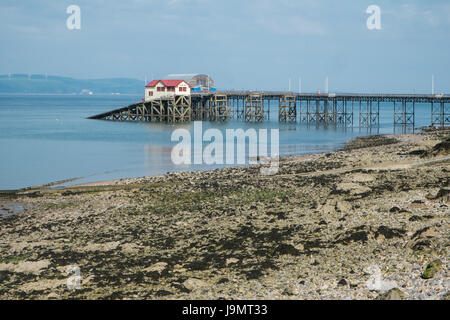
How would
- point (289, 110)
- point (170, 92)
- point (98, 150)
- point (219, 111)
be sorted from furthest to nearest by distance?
point (289, 110), point (219, 111), point (170, 92), point (98, 150)

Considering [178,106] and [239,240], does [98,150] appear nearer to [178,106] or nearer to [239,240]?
[178,106]

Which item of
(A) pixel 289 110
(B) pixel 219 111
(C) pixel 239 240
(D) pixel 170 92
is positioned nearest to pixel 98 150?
(D) pixel 170 92

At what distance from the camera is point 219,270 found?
39.3 feet

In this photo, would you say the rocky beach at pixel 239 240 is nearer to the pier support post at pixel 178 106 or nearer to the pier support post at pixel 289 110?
the pier support post at pixel 178 106

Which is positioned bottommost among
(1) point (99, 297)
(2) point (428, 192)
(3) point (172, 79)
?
(1) point (99, 297)

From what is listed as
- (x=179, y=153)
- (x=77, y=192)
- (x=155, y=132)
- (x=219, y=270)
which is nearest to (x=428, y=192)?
(x=219, y=270)

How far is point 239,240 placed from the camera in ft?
46.3

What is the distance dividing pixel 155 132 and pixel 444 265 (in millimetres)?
52387

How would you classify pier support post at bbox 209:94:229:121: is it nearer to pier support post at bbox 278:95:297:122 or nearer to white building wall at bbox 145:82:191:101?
white building wall at bbox 145:82:191:101

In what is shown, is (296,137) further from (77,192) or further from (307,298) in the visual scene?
(307,298)

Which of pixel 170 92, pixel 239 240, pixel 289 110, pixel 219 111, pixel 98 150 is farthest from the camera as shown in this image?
pixel 289 110

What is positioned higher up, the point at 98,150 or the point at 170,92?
the point at 170,92

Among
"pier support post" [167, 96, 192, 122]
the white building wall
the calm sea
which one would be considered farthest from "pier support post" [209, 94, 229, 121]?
the calm sea
